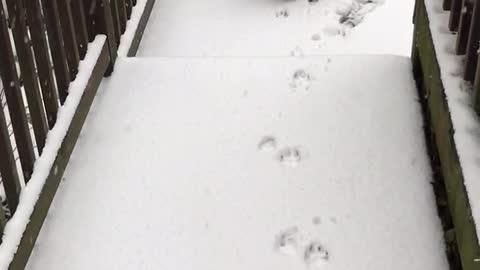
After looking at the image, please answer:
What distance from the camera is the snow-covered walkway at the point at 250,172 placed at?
2.62 meters

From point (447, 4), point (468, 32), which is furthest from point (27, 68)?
point (447, 4)

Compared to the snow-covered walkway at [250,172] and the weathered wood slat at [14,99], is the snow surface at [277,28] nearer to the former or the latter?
the snow-covered walkway at [250,172]

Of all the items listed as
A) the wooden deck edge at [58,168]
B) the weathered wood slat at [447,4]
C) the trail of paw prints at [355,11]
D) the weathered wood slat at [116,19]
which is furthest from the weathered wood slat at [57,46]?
the trail of paw prints at [355,11]

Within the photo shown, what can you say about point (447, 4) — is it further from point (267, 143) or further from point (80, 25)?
point (80, 25)

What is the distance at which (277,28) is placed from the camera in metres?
5.42

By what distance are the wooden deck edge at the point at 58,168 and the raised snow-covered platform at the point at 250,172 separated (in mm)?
47

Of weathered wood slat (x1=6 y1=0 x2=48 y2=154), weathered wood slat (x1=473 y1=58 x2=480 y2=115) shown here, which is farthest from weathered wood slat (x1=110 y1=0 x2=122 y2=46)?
weathered wood slat (x1=473 y1=58 x2=480 y2=115)

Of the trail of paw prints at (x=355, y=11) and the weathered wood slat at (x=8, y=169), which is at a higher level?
the weathered wood slat at (x=8, y=169)

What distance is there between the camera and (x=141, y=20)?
173 inches

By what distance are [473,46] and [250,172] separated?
0.90 meters

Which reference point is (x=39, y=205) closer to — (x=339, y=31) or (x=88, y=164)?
(x=88, y=164)

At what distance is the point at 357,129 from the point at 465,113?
630 millimetres

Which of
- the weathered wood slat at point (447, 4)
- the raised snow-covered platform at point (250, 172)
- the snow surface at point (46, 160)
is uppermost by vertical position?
the weathered wood slat at point (447, 4)

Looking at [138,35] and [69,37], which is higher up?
[69,37]
